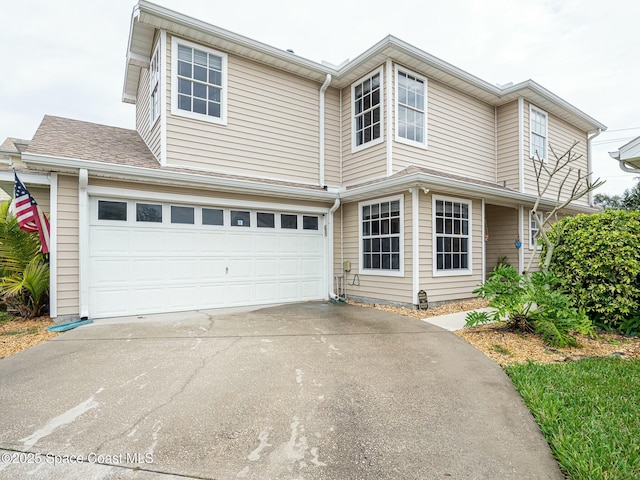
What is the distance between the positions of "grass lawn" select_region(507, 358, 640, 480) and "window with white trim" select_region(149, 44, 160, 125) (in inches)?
310

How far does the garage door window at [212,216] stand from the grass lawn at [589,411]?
590 cm

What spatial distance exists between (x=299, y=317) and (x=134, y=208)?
12.4 ft

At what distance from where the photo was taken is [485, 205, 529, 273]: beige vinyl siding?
992 cm

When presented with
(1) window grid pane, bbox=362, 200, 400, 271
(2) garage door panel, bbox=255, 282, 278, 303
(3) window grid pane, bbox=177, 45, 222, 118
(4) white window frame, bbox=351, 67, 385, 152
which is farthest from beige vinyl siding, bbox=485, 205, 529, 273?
(3) window grid pane, bbox=177, 45, 222, 118

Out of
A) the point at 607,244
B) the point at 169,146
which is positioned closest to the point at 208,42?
the point at 169,146

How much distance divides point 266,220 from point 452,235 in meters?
4.32

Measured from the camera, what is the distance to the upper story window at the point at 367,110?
8102mm

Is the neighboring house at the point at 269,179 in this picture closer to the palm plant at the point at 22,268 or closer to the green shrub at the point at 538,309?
the palm plant at the point at 22,268

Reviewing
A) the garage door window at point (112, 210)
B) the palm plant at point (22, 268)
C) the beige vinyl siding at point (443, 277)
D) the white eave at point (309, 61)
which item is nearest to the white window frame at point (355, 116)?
the white eave at point (309, 61)

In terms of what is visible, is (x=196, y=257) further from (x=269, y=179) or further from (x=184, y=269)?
(x=269, y=179)

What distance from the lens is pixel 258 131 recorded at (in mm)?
7953

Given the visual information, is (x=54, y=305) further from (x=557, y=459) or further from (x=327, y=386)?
(x=557, y=459)

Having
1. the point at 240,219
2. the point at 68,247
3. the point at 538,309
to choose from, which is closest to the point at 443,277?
the point at 538,309

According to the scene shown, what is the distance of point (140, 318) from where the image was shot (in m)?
6.25
